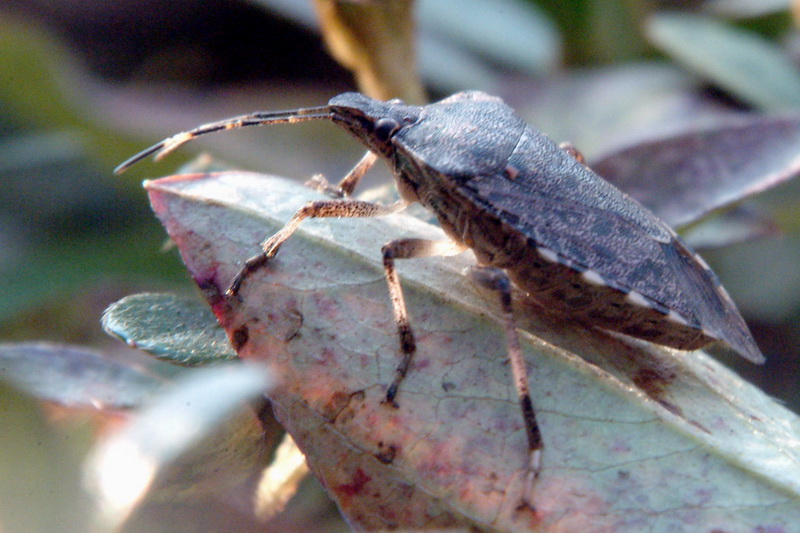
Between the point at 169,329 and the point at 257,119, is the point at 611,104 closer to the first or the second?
the point at 257,119

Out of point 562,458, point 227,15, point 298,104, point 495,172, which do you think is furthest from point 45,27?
point 562,458

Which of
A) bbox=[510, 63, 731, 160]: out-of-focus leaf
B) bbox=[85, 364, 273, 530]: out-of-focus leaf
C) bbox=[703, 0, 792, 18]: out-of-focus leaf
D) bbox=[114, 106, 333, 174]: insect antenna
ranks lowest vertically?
bbox=[510, 63, 731, 160]: out-of-focus leaf

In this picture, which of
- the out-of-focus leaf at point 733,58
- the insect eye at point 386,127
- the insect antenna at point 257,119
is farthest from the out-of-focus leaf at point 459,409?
the out-of-focus leaf at point 733,58

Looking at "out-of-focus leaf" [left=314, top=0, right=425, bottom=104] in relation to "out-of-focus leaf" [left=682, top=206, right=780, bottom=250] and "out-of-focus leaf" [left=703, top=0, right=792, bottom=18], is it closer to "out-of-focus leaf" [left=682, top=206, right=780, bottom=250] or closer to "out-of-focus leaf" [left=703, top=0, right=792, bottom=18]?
"out-of-focus leaf" [left=682, top=206, right=780, bottom=250]

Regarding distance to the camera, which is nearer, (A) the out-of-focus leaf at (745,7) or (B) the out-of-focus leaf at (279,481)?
(B) the out-of-focus leaf at (279,481)

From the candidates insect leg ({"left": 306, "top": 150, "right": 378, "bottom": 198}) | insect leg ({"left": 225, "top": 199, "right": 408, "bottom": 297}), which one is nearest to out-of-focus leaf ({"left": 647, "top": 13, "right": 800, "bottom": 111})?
insect leg ({"left": 306, "top": 150, "right": 378, "bottom": 198})

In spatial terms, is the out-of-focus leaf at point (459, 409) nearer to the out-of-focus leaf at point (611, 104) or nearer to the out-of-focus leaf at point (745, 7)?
the out-of-focus leaf at point (611, 104)

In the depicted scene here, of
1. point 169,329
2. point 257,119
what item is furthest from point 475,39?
point 169,329

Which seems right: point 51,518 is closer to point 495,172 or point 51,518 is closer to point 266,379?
point 266,379
